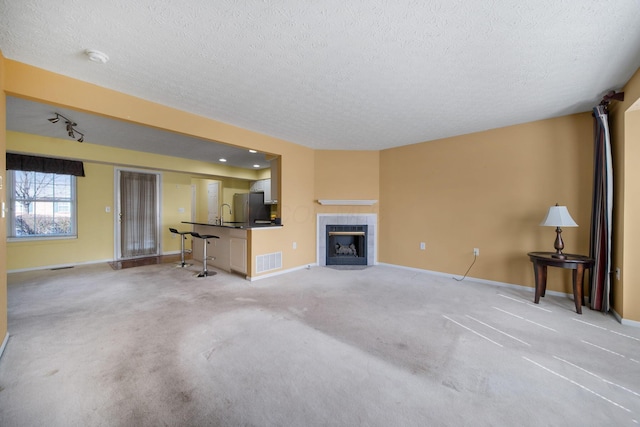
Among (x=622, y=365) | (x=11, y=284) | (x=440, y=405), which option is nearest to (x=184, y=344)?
(x=440, y=405)

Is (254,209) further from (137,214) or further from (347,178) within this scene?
(347,178)

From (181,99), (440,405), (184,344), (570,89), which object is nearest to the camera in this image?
(440,405)

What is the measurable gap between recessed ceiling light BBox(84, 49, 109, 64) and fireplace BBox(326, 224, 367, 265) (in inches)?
156

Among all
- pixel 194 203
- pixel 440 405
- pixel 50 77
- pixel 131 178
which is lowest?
pixel 440 405

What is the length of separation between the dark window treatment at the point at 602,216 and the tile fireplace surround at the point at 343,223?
3.07 metres

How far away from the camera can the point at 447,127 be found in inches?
150

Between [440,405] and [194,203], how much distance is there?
26.9 ft

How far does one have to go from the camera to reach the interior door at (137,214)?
5.70 metres

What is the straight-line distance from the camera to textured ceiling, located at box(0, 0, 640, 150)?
159 centimetres

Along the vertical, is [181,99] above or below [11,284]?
above

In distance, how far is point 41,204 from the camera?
15.7 feet

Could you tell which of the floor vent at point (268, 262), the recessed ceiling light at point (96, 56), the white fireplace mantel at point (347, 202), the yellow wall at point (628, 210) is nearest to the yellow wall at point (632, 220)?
the yellow wall at point (628, 210)

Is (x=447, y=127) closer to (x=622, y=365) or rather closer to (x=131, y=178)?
(x=622, y=365)

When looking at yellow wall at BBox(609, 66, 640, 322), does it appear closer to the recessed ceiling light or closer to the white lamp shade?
the white lamp shade
